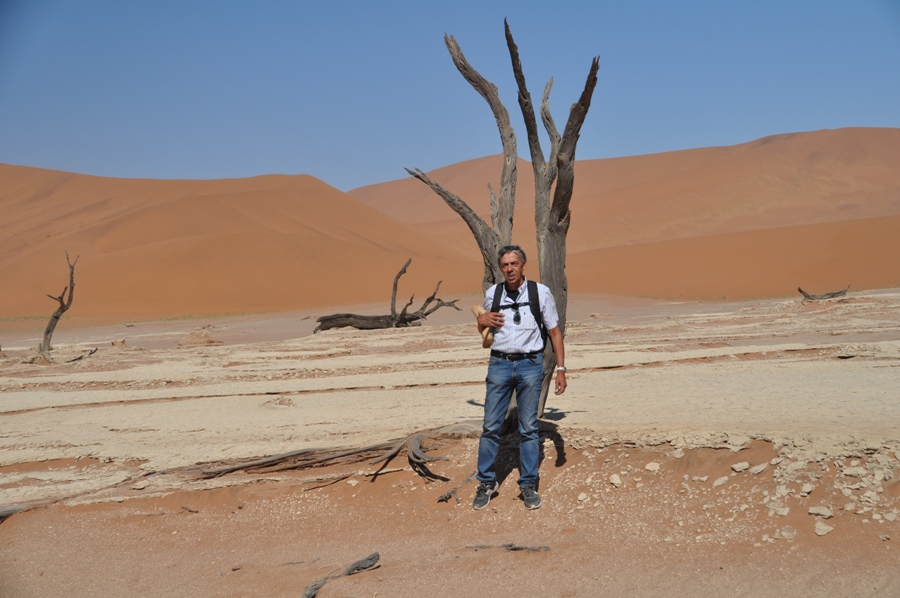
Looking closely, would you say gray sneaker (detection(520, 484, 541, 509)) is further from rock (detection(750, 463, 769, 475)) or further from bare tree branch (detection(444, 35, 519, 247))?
bare tree branch (detection(444, 35, 519, 247))

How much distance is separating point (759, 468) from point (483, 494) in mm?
1903

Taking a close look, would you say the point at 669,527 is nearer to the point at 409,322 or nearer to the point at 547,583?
the point at 547,583

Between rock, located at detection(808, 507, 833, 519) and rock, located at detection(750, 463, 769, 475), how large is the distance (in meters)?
0.48

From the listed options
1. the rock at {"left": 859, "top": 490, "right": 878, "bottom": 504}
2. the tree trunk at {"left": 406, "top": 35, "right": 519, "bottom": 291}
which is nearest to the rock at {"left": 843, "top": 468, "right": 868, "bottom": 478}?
the rock at {"left": 859, "top": 490, "right": 878, "bottom": 504}

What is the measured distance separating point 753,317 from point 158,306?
31073 millimetres

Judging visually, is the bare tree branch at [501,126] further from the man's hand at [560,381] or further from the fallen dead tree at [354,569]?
the fallen dead tree at [354,569]

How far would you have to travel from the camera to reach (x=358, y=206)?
7319 centimetres

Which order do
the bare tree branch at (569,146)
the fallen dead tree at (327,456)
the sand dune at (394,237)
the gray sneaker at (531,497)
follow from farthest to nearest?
1. the sand dune at (394,237)
2. the fallen dead tree at (327,456)
3. the bare tree branch at (569,146)
4. the gray sneaker at (531,497)

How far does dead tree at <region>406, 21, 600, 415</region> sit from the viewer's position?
5.63 meters

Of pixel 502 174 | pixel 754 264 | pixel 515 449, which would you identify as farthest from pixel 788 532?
pixel 754 264

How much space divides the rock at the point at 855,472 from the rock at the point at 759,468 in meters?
0.48

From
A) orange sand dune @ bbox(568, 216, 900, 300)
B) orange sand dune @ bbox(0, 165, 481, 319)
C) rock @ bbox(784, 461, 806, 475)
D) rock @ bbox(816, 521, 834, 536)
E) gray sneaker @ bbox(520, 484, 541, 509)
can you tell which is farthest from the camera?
orange sand dune @ bbox(0, 165, 481, 319)

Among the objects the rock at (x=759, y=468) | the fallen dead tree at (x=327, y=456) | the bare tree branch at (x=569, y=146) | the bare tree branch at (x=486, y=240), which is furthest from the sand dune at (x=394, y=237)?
the rock at (x=759, y=468)

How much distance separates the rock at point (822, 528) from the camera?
13.8ft
